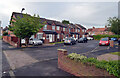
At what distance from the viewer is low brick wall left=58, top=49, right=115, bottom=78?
479 centimetres

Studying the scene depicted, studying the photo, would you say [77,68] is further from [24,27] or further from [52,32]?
[52,32]

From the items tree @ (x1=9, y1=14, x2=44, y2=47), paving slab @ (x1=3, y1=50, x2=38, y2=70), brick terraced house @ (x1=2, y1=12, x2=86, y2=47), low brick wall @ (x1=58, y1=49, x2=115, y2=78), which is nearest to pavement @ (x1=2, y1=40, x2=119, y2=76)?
paving slab @ (x1=3, y1=50, x2=38, y2=70)

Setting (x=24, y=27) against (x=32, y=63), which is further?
(x=24, y=27)

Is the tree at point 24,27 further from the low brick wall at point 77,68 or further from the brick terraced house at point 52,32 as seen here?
the low brick wall at point 77,68

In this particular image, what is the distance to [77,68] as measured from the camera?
5727 mm

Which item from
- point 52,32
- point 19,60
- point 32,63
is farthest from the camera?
point 52,32

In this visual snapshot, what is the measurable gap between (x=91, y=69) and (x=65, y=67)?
2011mm

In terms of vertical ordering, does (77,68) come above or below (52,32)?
below

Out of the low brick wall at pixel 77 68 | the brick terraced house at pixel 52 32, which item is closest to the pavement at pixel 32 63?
the low brick wall at pixel 77 68

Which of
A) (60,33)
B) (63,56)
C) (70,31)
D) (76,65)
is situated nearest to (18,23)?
(63,56)

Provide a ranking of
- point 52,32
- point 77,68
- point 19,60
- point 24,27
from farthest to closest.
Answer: point 52,32 → point 24,27 → point 19,60 → point 77,68

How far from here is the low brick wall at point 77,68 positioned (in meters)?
4.79

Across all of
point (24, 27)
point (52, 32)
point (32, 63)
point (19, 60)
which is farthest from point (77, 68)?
point (52, 32)

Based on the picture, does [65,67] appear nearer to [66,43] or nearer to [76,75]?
[76,75]
